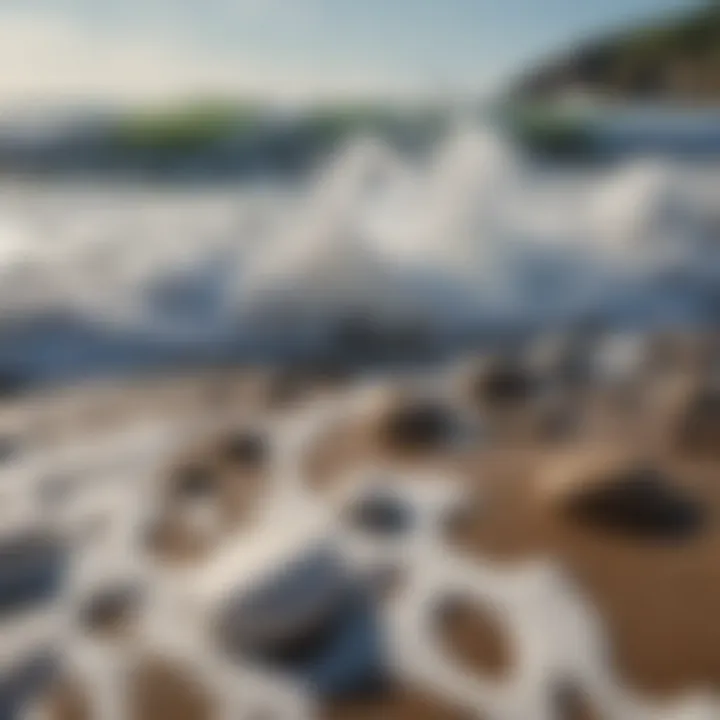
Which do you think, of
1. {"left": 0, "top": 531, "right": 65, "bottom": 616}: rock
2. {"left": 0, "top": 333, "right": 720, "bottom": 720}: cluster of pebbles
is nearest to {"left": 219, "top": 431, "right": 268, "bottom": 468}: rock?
{"left": 0, "top": 333, "right": 720, "bottom": 720}: cluster of pebbles

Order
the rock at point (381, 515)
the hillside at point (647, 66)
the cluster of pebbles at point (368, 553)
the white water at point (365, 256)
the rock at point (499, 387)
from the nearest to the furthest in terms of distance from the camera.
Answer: the cluster of pebbles at point (368, 553) < the rock at point (381, 515) < the rock at point (499, 387) < the white water at point (365, 256) < the hillside at point (647, 66)

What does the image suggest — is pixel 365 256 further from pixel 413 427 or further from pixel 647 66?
pixel 647 66

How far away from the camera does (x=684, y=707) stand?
0.45m

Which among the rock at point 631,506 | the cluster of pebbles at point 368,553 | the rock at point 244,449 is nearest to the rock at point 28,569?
the cluster of pebbles at point 368,553

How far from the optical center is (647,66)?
49.5 inches

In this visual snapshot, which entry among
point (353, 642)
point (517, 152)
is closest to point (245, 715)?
point (353, 642)

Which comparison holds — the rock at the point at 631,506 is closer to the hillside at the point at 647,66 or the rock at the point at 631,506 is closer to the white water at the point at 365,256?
the white water at the point at 365,256

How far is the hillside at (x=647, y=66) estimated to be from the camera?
1164 mm

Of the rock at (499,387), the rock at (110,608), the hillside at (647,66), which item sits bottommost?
the rock at (110,608)

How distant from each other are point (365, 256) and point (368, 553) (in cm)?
46

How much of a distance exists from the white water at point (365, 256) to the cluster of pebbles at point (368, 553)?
138 millimetres

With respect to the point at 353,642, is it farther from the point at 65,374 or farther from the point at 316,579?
the point at 65,374

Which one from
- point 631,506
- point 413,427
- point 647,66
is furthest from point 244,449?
point 647,66

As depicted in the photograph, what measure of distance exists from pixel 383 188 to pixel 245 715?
730 mm
